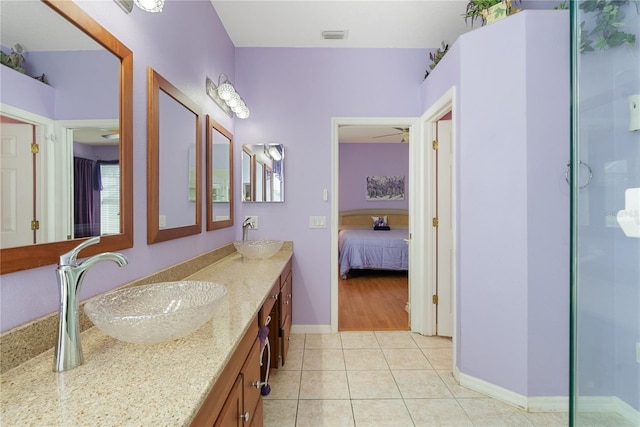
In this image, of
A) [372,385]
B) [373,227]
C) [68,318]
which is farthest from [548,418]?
[373,227]

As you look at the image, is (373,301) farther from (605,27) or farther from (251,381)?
(605,27)

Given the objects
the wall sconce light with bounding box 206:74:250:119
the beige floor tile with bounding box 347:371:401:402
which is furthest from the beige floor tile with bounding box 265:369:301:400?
the wall sconce light with bounding box 206:74:250:119

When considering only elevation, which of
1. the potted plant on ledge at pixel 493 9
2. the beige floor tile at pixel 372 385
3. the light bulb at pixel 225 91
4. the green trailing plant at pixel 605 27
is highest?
the potted plant on ledge at pixel 493 9

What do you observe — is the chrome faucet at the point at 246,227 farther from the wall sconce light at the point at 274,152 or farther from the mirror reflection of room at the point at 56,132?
the mirror reflection of room at the point at 56,132

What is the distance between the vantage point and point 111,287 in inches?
44.7

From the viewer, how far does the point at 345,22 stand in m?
2.39

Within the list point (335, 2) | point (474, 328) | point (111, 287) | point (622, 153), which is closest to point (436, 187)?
point (474, 328)

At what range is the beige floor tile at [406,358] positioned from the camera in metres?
2.22

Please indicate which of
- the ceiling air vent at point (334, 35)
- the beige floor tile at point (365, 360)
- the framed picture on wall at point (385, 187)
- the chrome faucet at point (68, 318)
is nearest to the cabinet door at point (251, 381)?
the chrome faucet at point (68, 318)

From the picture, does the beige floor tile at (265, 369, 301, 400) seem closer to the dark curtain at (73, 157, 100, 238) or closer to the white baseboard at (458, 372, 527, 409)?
the white baseboard at (458, 372, 527, 409)

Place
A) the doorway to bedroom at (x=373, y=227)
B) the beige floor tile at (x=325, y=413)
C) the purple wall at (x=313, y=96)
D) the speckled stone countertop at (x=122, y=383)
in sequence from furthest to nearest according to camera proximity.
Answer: the doorway to bedroom at (x=373, y=227)
the purple wall at (x=313, y=96)
the beige floor tile at (x=325, y=413)
the speckled stone countertop at (x=122, y=383)

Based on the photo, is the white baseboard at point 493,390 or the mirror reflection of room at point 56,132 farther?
the white baseboard at point 493,390

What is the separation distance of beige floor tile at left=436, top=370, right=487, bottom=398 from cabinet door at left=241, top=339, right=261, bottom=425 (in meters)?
1.40

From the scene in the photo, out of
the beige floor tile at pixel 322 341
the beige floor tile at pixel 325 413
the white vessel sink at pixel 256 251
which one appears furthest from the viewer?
the beige floor tile at pixel 322 341
